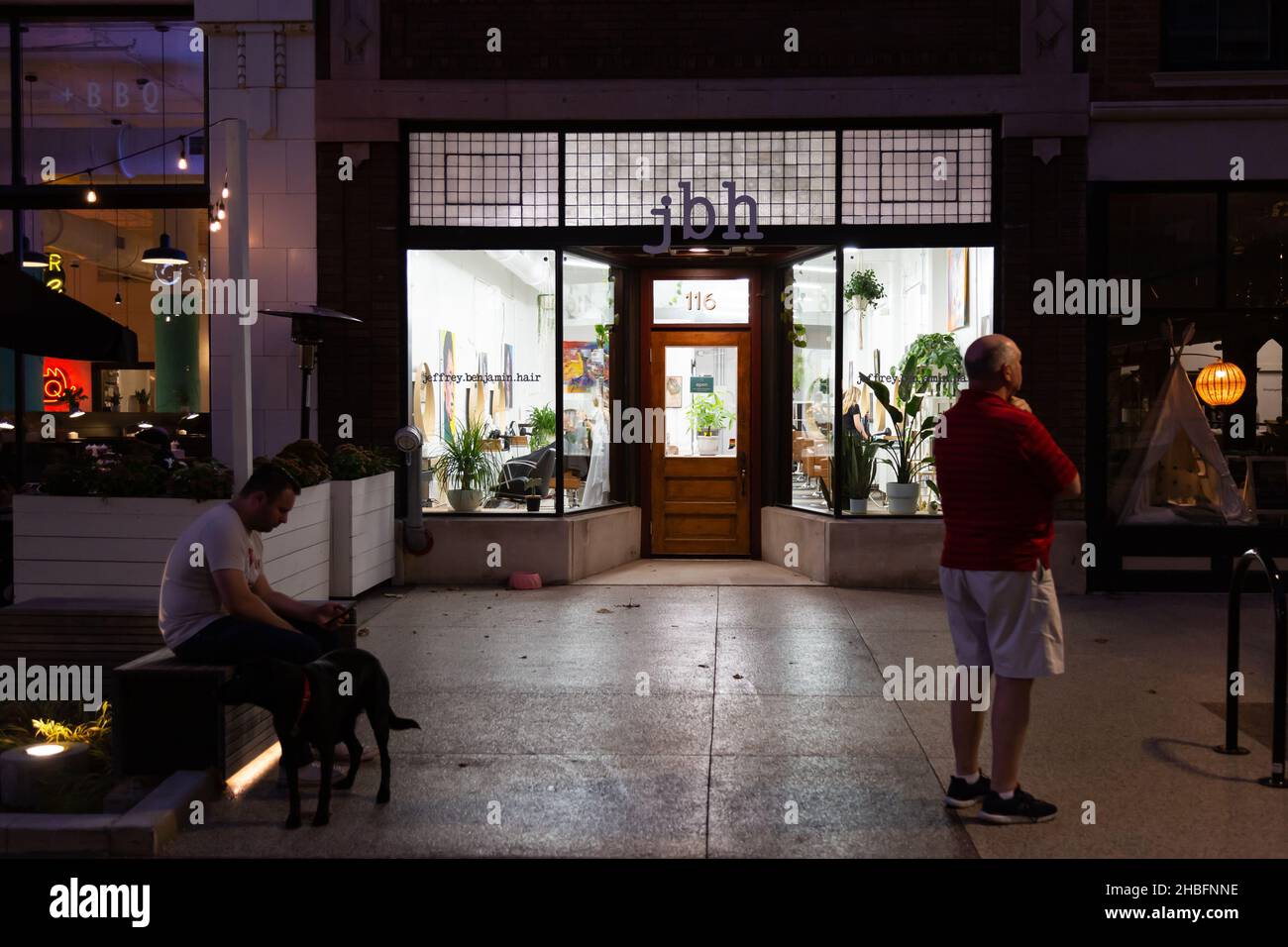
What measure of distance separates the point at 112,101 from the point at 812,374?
759cm

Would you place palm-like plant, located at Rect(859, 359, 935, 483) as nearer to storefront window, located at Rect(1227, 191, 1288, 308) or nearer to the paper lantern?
the paper lantern

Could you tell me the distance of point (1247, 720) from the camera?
663 cm

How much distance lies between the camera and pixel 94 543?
7438 millimetres

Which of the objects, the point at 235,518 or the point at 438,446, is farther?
the point at 438,446

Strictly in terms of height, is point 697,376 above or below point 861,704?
above

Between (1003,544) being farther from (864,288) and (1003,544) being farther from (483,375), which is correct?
(483,375)

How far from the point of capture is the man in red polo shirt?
4.84 meters

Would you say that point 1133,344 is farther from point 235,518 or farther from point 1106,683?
point 235,518

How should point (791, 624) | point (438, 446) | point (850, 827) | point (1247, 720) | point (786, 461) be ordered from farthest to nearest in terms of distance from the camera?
1. point (786, 461)
2. point (438, 446)
3. point (791, 624)
4. point (1247, 720)
5. point (850, 827)

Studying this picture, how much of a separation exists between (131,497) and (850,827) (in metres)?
5.18
